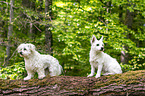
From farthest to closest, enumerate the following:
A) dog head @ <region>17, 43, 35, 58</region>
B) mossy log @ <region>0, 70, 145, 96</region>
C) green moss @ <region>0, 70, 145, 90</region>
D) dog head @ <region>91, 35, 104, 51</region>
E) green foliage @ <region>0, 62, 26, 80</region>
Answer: green foliage @ <region>0, 62, 26, 80</region> < dog head @ <region>17, 43, 35, 58</region> < dog head @ <region>91, 35, 104, 51</region> < green moss @ <region>0, 70, 145, 90</region> < mossy log @ <region>0, 70, 145, 96</region>

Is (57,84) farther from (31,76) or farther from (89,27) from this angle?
(89,27)

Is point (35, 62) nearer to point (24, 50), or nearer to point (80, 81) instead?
point (24, 50)

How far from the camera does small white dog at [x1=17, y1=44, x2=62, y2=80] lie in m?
3.95

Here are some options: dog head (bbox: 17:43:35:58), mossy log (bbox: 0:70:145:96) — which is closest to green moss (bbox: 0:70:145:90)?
mossy log (bbox: 0:70:145:96)

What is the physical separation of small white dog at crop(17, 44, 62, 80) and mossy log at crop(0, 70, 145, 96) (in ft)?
1.71

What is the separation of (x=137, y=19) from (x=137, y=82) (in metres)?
10.8

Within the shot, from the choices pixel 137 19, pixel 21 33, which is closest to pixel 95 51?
pixel 21 33

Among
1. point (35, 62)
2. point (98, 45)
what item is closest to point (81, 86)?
point (98, 45)

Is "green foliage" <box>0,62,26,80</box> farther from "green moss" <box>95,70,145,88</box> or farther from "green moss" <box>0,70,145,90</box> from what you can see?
"green moss" <box>95,70,145,88</box>

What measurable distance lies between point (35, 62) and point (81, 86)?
5.30 feet

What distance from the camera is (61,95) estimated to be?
3311mm

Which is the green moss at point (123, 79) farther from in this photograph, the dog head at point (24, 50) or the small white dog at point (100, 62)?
the dog head at point (24, 50)

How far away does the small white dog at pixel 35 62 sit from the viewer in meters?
3.95

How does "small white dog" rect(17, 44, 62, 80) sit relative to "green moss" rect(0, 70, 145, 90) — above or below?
above
